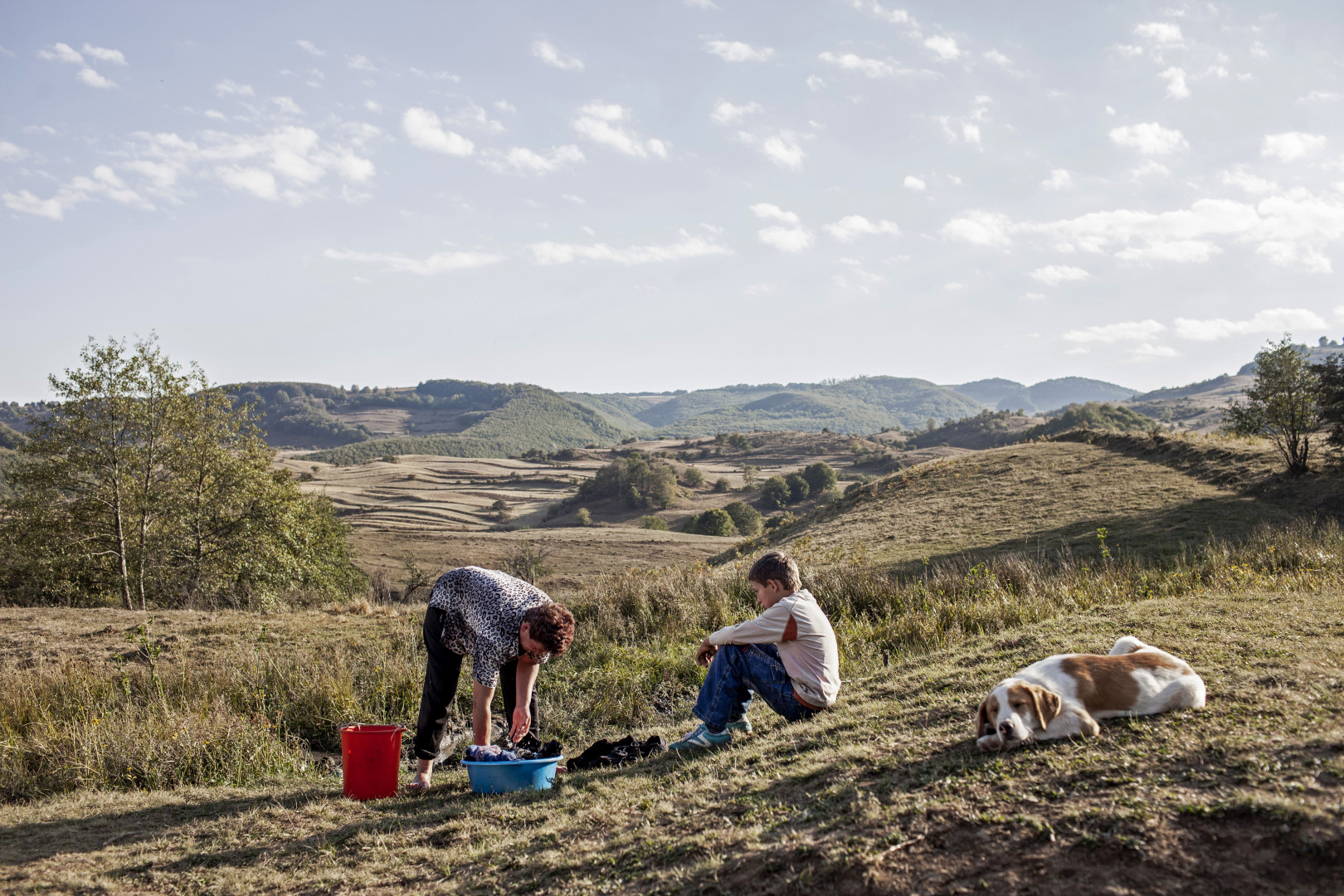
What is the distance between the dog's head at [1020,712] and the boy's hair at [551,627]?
245 cm

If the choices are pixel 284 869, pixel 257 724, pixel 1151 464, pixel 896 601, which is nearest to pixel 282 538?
pixel 257 724

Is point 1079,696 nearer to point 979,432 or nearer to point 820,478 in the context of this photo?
point 820,478

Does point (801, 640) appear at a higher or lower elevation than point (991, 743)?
higher

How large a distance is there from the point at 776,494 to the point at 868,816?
70922 millimetres

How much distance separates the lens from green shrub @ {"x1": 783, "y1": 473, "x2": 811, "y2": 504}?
74.1m

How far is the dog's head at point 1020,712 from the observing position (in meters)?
3.69

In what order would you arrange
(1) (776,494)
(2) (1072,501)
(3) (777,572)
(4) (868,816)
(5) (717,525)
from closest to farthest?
(4) (868,816), (3) (777,572), (2) (1072,501), (5) (717,525), (1) (776,494)

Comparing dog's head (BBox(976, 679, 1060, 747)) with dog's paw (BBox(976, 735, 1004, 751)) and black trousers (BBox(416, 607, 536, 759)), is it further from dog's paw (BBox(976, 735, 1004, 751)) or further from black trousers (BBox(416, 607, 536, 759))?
black trousers (BBox(416, 607, 536, 759))

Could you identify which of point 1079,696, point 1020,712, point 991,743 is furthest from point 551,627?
point 1079,696

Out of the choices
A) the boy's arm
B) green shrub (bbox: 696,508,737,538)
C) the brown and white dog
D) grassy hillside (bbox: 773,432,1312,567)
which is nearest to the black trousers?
the boy's arm

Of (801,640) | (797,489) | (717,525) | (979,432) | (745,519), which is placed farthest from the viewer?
(979,432)

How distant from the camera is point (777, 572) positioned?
5.12 metres

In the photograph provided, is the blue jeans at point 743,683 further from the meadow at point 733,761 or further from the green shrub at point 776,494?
the green shrub at point 776,494

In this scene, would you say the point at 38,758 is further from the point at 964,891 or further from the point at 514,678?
the point at 964,891
